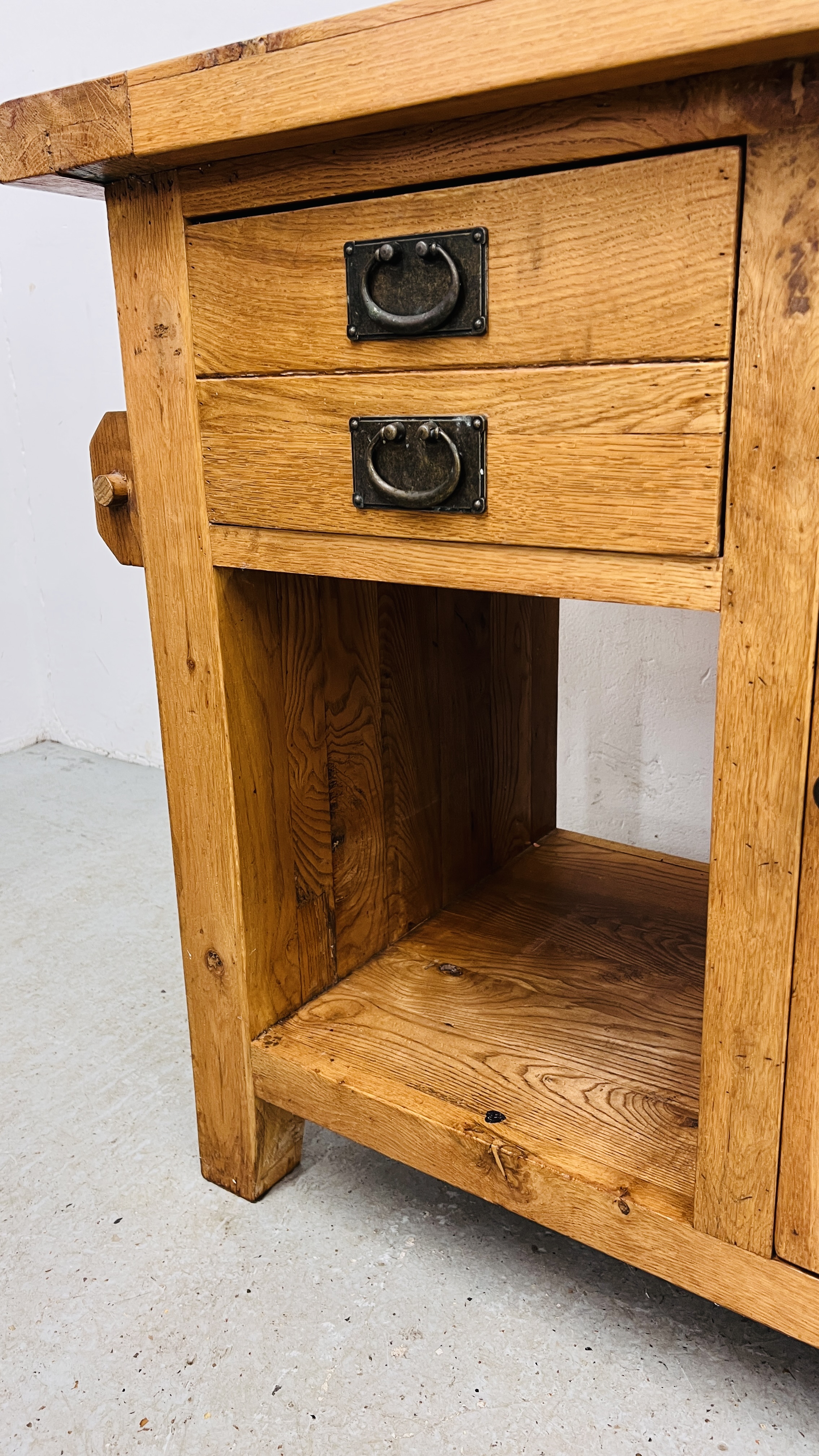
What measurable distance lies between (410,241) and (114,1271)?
3.42 feet

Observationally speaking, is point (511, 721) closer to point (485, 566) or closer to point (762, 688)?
point (485, 566)

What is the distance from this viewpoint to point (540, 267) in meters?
0.78

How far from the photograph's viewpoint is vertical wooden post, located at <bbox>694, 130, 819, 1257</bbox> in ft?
2.25

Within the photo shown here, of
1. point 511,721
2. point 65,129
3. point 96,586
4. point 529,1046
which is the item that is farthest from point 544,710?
point 96,586

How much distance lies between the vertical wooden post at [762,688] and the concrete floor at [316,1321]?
222 millimetres

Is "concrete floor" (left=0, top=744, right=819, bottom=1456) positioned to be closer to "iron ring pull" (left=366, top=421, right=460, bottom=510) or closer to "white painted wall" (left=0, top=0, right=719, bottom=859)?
"iron ring pull" (left=366, top=421, right=460, bottom=510)

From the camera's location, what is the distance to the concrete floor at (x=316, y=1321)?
0.95 m

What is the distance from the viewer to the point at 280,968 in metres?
1.22

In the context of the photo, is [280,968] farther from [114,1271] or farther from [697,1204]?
[697,1204]

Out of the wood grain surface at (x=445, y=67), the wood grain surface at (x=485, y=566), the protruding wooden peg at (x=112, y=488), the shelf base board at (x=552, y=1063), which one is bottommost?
the shelf base board at (x=552, y=1063)

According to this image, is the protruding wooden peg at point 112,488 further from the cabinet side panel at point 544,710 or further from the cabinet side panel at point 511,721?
the cabinet side panel at point 544,710

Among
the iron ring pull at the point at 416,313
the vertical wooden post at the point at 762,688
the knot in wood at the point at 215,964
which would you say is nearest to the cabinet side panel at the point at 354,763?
the knot in wood at the point at 215,964

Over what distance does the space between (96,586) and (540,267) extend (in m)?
2.10

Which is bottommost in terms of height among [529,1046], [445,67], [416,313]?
[529,1046]
